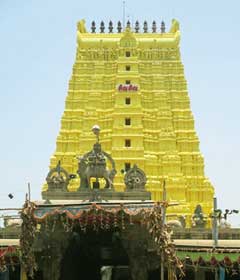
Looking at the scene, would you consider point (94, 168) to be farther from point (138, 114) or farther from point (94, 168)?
point (138, 114)

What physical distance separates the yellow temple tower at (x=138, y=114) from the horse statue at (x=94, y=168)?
88.2 ft

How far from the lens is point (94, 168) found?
26062 millimetres

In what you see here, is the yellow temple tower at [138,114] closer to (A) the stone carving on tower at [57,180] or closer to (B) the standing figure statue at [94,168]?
(A) the stone carving on tower at [57,180]

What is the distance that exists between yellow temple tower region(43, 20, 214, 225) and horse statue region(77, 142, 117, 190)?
26891 millimetres

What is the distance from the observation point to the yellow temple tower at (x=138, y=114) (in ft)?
184

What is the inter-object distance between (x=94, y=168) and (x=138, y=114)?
105 ft

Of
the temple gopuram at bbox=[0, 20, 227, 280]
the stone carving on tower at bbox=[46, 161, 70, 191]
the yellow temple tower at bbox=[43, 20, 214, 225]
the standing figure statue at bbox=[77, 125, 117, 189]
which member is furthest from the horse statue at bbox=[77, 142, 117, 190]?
the yellow temple tower at bbox=[43, 20, 214, 225]

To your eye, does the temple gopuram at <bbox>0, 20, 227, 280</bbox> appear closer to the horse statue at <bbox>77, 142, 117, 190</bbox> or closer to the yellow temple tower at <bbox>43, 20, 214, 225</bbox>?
the yellow temple tower at <bbox>43, 20, 214, 225</bbox>

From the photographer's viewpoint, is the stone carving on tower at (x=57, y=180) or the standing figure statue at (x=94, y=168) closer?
the standing figure statue at (x=94, y=168)

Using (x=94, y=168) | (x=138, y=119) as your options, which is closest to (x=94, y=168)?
(x=94, y=168)

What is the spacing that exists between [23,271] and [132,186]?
6.59 meters

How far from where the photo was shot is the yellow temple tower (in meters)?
56.2

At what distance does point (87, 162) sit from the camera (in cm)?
2655

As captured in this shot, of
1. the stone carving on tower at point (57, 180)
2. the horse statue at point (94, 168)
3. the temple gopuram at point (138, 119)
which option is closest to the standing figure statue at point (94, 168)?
the horse statue at point (94, 168)
